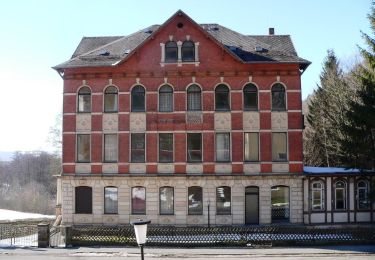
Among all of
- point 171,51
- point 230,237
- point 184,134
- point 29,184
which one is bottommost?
point 29,184

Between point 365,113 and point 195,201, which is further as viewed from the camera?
point 195,201

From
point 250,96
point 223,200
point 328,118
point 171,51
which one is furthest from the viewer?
point 328,118

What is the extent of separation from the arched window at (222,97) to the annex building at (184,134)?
0.07 meters

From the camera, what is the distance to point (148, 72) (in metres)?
30.7

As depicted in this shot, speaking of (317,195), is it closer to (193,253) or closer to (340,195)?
(340,195)

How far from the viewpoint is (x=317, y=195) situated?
3020 centimetres

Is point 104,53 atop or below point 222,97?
atop

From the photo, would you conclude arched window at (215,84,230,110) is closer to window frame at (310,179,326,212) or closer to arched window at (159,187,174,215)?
arched window at (159,187,174,215)

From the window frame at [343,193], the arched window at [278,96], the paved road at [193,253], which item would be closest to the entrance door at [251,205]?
the window frame at [343,193]

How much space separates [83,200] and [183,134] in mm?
7772

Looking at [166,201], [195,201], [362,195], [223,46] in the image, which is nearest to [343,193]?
[362,195]

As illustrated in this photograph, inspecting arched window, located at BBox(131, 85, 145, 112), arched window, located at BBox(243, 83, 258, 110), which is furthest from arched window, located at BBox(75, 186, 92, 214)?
arched window, located at BBox(243, 83, 258, 110)

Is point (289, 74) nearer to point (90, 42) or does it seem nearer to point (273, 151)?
point (273, 151)

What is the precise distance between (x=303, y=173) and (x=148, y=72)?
466 inches
